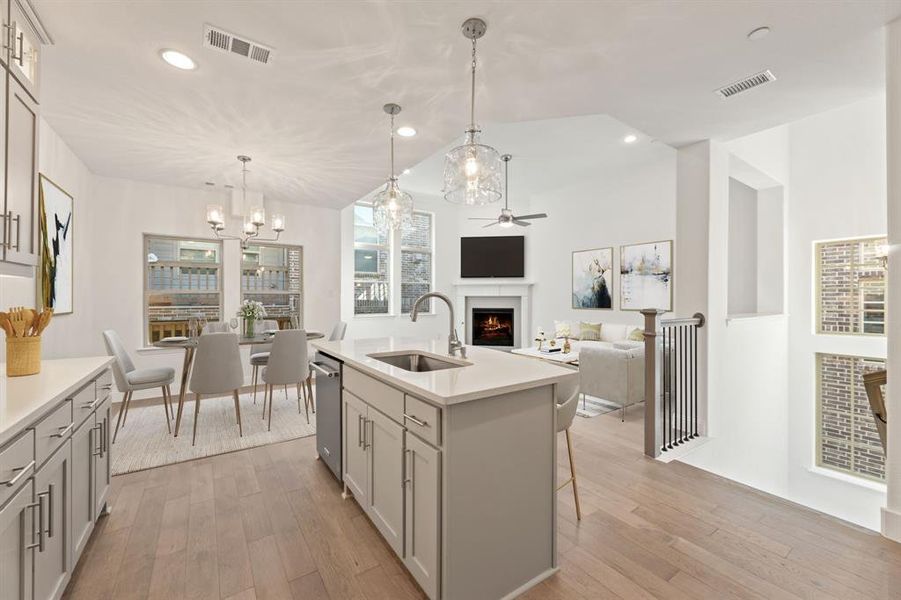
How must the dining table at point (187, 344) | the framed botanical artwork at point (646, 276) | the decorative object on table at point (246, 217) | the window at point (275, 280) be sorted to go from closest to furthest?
the dining table at point (187, 344) → the decorative object on table at point (246, 217) → the window at point (275, 280) → the framed botanical artwork at point (646, 276)

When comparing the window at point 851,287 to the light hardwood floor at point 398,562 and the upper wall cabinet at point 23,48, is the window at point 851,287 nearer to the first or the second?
the light hardwood floor at point 398,562

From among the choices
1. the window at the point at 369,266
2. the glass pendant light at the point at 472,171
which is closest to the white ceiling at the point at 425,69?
the glass pendant light at the point at 472,171

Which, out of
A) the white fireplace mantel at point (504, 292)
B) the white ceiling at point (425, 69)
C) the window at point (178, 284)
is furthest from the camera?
the white fireplace mantel at point (504, 292)

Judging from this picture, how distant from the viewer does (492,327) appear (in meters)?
8.10

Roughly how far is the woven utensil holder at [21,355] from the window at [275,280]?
3.78 metres

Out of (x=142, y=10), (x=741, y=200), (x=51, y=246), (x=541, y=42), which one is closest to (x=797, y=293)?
(x=741, y=200)

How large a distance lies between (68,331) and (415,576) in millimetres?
4165

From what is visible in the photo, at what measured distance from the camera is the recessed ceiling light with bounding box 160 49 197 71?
216cm

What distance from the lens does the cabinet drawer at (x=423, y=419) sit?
4.81 ft

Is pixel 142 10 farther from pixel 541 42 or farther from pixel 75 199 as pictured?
pixel 75 199

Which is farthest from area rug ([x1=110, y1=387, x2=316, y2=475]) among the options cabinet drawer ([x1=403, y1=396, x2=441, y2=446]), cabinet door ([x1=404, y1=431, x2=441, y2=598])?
cabinet drawer ([x1=403, y1=396, x2=441, y2=446])

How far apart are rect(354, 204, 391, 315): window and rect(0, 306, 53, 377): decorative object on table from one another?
204 inches

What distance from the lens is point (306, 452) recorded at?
10.4 feet

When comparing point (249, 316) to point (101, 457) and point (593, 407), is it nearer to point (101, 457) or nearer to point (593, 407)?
point (101, 457)
